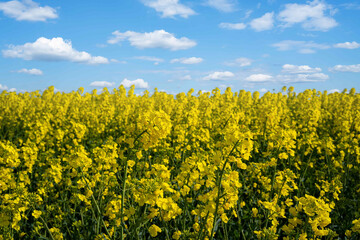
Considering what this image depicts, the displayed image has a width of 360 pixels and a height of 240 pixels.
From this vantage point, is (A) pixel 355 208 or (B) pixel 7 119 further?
(B) pixel 7 119

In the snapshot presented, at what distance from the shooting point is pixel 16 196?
2.81 metres

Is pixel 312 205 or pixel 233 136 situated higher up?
pixel 233 136

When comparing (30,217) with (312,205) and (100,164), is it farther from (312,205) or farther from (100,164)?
(312,205)

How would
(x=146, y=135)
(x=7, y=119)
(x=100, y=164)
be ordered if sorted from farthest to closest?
(x=7, y=119), (x=100, y=164), (x=146, y=135)

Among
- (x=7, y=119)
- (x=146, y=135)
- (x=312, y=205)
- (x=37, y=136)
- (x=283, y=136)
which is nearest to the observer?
(x=312, y=205)

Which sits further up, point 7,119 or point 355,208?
point 7,119

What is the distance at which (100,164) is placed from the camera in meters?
3.38

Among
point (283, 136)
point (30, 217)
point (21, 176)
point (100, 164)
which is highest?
point (283, 136)

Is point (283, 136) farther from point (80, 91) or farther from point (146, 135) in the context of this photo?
point (80, 91)

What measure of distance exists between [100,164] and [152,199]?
1474 mm

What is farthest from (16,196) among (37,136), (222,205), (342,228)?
(342,228)

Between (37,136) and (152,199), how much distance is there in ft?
15.0

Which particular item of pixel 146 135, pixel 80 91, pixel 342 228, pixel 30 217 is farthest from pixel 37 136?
pixel 80 91

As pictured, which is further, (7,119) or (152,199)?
(7,119)
